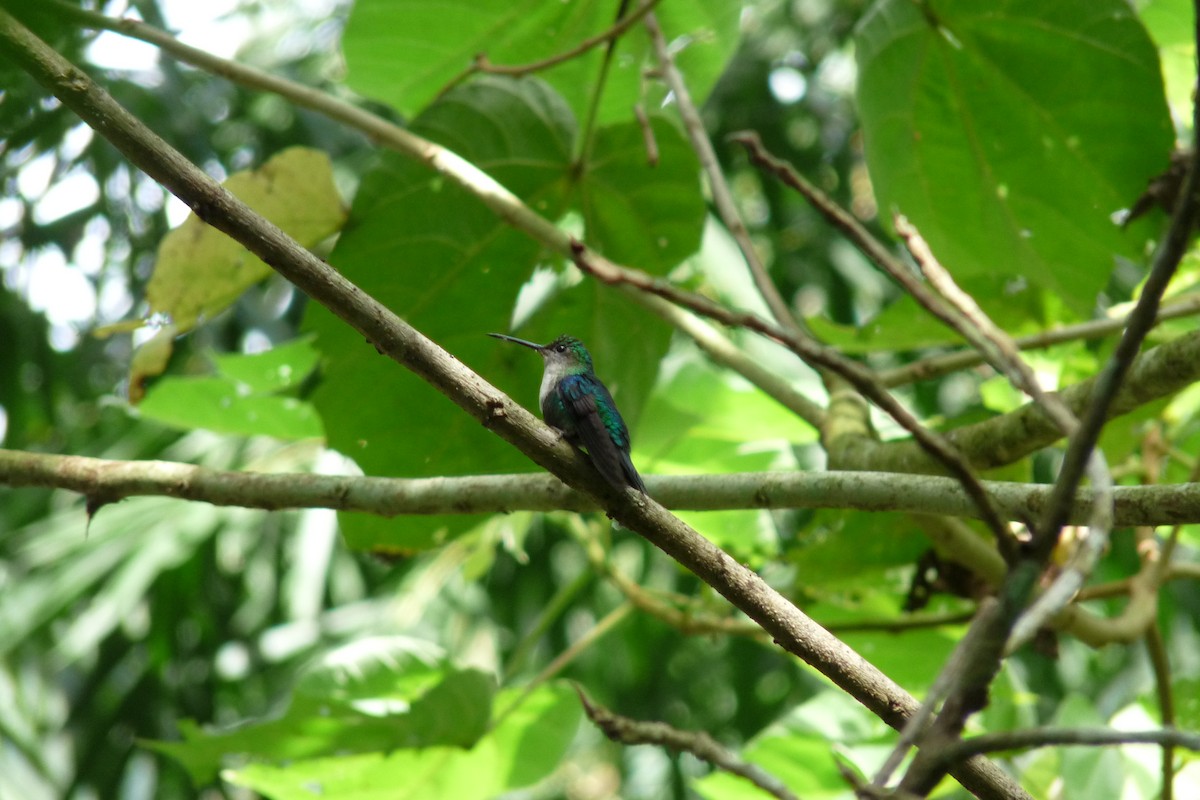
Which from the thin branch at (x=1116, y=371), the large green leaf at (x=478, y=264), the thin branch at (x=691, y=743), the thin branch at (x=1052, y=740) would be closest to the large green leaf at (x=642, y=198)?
the large green leaf at (x=478, y=264)

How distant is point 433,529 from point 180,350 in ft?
12.8

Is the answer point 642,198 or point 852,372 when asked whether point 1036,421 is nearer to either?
point 852,372

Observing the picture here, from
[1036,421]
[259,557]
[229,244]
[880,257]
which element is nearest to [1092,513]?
[880,257]

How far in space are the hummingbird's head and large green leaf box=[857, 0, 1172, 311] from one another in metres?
0.96

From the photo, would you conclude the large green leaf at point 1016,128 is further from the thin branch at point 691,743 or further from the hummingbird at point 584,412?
the thin branch at point 691,743

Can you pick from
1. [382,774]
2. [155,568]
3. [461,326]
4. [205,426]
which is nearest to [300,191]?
[461,326]

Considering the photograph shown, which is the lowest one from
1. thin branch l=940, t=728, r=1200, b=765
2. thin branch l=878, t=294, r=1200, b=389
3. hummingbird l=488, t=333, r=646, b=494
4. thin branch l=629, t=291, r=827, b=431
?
thin branch l=940, t=728, r=1200, b=765

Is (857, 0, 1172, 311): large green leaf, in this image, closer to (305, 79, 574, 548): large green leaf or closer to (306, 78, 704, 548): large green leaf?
(306, 78, 704, 548): large green leaf

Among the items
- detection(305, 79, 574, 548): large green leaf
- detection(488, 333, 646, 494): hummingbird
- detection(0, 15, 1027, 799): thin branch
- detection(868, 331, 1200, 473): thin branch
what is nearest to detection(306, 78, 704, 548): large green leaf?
detection(305, 79, 574, 548): large green leaf

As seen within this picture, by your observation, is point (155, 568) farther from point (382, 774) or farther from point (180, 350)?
point (382, 774)

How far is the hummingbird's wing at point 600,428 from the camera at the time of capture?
1.69m

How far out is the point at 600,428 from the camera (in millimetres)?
1849

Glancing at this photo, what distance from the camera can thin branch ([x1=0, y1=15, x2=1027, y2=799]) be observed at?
147 centimetres

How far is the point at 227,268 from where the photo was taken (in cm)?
263
